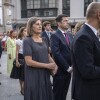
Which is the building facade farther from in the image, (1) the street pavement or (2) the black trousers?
(2) the black trousers

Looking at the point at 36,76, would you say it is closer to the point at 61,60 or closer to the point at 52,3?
the point at 61,60

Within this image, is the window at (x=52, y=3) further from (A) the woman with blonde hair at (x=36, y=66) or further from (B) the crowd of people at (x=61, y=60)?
(A) the woman with blonde hair at (x=36, y=66)

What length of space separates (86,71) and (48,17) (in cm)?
3725

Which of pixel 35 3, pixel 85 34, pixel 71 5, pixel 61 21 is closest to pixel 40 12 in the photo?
pixel 35 3

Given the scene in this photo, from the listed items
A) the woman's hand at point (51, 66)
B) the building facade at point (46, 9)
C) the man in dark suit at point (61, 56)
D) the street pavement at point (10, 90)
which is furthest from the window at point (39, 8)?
the woman's hand at point (51, 66)

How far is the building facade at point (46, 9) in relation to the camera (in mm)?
39188

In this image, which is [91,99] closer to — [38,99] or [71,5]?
[38,99]

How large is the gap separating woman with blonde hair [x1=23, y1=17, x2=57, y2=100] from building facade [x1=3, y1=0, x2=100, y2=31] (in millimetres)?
33374

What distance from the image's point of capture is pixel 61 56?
555 cm

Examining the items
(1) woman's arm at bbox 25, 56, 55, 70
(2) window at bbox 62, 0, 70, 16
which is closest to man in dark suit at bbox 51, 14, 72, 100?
(1) woman's arm at bbox 25, 56, 55, 70

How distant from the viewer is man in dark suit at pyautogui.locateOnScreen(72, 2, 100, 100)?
331cm

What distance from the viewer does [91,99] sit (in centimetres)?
350

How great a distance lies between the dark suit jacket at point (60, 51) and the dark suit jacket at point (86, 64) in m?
1.98

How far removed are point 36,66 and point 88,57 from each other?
1545 millimetres
